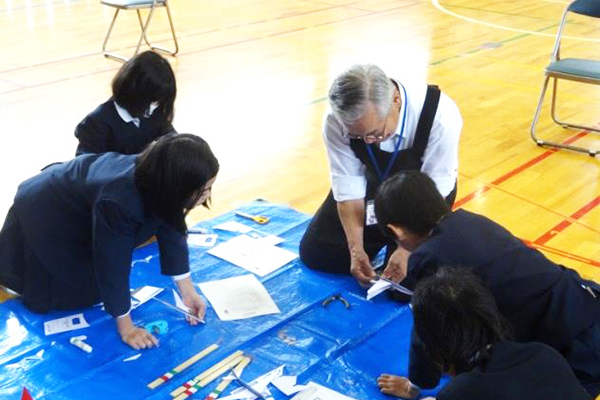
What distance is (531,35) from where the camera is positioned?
7484 millimetres

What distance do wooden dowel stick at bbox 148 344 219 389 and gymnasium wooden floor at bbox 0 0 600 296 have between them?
112 cm

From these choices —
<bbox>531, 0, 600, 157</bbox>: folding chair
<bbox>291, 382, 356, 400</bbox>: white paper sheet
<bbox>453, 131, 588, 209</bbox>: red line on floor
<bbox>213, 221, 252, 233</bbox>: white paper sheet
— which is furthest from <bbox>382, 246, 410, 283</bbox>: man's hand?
<bbox>531, 0, 600, 157</bbox>: folding chair

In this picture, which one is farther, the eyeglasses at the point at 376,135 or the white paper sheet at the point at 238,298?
the white paper sheet at the point at 238,298

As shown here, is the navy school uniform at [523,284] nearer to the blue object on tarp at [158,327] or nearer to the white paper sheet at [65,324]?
the blue object on tarp at [158,327]

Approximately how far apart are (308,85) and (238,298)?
10.2 feet

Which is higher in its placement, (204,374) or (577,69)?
(577,69)

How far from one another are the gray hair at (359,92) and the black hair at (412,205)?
31 centimetres

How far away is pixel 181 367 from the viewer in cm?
233

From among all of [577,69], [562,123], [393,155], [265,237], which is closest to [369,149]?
[393,155]

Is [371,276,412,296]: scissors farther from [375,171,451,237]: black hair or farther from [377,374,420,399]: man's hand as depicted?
[375,171,451,237]: black hair

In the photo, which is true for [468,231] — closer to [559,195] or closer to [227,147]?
[559,195]

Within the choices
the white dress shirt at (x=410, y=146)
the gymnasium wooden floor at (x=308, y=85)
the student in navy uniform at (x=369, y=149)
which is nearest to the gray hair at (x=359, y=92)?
the student in navy uniform at (x=369, y=149)

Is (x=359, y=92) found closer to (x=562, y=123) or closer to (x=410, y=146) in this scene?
(x=410, y=146)

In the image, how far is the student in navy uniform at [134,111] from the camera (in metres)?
2.82
